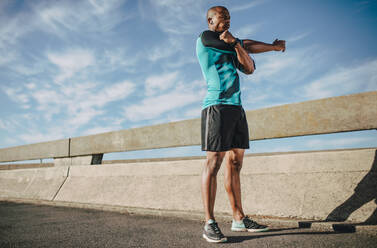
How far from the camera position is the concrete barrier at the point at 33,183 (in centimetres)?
595

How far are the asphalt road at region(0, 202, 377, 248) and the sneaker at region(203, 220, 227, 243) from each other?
63mm

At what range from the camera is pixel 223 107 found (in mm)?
2770

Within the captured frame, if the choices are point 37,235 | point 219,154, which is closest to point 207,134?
point 219,154

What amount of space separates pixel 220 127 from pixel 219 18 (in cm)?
109

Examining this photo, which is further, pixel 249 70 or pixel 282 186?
pixel 282 186

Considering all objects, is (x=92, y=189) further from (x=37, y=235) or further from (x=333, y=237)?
(x=333, y=237)

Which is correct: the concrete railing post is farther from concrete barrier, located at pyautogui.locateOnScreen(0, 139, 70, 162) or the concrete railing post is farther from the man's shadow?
the man's shadow

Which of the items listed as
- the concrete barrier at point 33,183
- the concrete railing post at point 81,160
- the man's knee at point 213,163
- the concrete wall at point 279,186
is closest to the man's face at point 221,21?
the man's knee at point 213,163

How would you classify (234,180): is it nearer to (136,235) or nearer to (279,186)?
(279,186)

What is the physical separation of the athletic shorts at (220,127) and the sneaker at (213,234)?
688 millimetres

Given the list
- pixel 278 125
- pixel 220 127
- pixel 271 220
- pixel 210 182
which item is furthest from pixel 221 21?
pixel 271 220

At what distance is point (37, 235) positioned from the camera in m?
2.96

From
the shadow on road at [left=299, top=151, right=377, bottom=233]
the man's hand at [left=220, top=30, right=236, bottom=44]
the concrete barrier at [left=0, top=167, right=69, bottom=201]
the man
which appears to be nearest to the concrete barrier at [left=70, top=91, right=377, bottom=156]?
the shadow on road at [left=299, top=151, right=377, bottom=233]

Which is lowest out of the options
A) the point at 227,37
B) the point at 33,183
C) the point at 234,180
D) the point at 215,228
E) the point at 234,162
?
the point at 215,228
